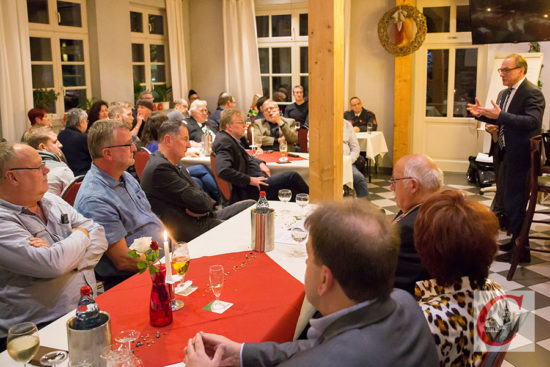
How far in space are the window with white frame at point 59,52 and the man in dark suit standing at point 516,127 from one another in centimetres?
545

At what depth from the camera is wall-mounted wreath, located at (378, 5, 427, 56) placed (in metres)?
7.92

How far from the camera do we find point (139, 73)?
8.77 meters

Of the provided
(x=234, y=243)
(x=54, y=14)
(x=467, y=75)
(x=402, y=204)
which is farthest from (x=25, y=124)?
(x=467, y=75)

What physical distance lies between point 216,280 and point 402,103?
268 inches

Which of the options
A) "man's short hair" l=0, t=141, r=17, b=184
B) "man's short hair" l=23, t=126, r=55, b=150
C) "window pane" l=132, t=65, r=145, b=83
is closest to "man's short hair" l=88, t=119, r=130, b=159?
"man's short hair" l=0, t=141, r=17, b=184

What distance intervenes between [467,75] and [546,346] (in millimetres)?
5950

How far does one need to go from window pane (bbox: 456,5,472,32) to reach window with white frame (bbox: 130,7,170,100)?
4.96 m

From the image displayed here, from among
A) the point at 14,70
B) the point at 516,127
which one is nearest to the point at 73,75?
the point at 14,70

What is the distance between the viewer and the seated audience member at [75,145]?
5.36m

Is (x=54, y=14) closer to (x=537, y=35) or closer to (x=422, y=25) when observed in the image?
(x=422, y=25)

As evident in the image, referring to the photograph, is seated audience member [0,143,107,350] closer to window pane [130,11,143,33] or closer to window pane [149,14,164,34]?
window pane [130,11,143,33]

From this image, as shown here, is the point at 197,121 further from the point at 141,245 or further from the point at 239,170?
the point at 141,245

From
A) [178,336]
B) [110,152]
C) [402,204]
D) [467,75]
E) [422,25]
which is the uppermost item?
[422,25]

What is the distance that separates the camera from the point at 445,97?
8.43 m
